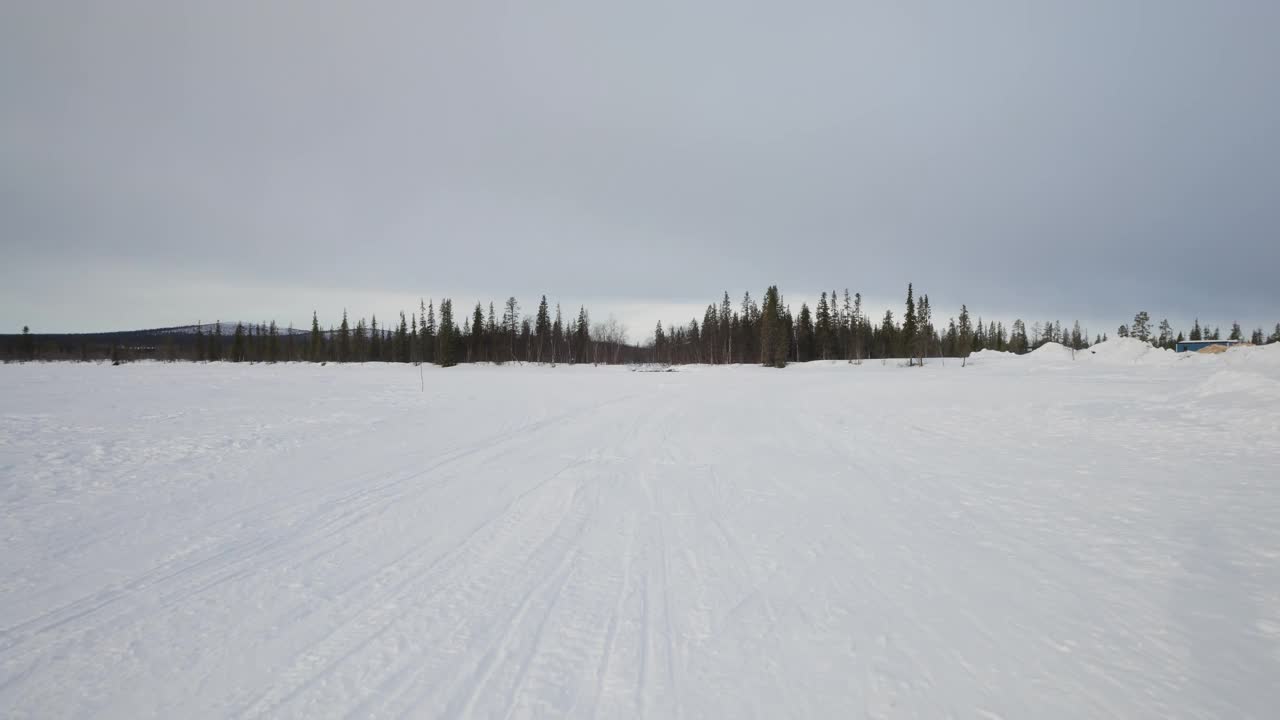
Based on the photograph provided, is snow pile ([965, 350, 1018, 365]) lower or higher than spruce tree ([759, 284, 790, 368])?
lower

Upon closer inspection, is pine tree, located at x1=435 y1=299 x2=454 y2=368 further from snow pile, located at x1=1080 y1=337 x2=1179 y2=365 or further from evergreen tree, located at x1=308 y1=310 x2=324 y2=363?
snow pile, located at x1=1080 y1=337 x2=1179 y2=365

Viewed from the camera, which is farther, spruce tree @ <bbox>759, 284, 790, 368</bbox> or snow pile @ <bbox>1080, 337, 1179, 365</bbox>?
spruce tree @ <bbox>759, 284, 790, 368</bbox>

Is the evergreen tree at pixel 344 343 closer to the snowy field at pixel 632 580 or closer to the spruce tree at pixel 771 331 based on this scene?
the spruce tree at pixel 771 331

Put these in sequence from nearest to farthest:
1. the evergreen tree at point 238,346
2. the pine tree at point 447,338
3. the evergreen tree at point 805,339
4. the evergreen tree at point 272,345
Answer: the pine tree at point 447,338
the evergreen tree at point 805,339
the evergreen tree at point 238,346
the evergreen tree at point 272,345

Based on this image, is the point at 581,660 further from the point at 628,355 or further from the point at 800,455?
the point at 628,355

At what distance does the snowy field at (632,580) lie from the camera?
9.08 feet

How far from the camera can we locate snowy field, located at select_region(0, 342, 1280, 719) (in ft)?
9.08

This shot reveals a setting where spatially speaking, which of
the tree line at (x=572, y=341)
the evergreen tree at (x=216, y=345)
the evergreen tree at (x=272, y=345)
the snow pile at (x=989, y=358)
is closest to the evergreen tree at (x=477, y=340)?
the tree line at (x=572, y=341)

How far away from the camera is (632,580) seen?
13.5 feet

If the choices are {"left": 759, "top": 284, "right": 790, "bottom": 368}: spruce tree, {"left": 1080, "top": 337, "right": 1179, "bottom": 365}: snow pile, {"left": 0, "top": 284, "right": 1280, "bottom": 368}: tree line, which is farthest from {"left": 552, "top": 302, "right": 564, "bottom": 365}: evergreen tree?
{"left": 1080, "top": 337, "right": 1179, "bottom": 365}: snow pile

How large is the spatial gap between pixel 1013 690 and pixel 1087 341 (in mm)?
189759

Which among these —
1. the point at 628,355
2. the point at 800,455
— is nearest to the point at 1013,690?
the point at 800,455

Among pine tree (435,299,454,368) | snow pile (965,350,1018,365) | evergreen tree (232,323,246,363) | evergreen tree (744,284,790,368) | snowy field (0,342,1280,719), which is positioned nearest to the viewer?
snowy field (0,342,1280,719)

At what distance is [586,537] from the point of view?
508cm
